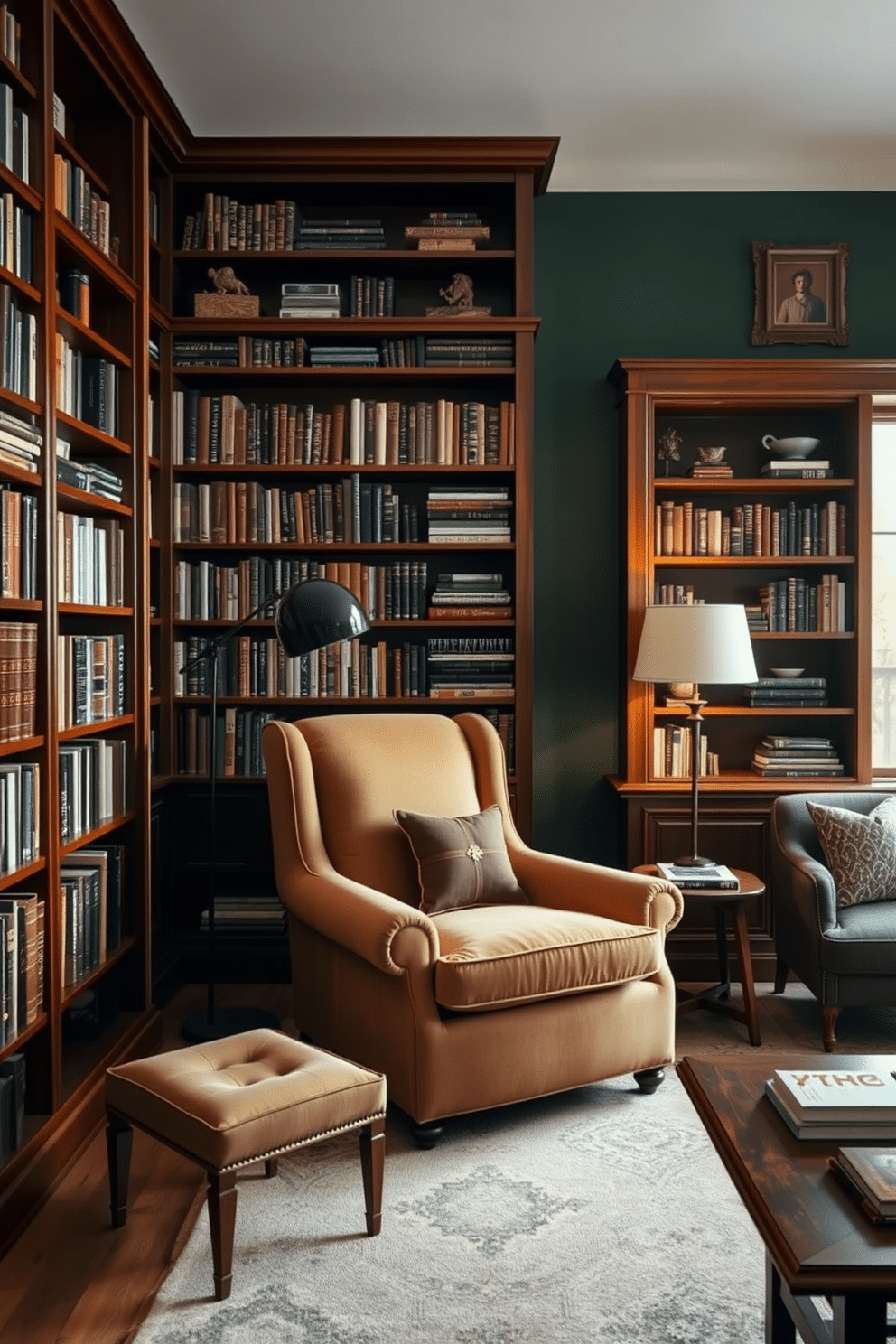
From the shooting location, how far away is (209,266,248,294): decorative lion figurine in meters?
4.13

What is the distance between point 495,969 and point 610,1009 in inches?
16.7

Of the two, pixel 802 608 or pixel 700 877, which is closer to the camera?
pixel 700 877

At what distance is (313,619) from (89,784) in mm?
778

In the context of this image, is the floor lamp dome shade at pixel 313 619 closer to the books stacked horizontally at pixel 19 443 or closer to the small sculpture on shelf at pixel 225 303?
the books stacked horizontally at pixel 19 443

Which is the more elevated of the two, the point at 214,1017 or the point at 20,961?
the point at 20,961

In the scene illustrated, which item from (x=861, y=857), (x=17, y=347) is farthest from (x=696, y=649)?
(x=17, y=347)

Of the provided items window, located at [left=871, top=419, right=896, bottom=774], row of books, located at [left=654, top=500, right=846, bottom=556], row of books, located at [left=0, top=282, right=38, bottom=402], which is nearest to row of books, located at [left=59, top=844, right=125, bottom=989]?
row of books, located at [left=0, top=282, right=38, bottom=402]

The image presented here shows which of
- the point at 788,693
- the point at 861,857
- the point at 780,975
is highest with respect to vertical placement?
the point at 788,693

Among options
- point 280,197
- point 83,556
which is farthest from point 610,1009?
point 280,197

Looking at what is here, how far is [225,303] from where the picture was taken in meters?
4.14

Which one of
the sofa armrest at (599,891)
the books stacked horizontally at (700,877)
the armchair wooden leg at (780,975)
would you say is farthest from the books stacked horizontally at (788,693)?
the sofa armrest at (599,891)

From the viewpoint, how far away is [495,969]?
277 cm

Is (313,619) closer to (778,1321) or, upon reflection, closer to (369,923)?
(369,923)

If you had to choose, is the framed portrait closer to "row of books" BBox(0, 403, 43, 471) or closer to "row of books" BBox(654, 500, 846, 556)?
"row of books" BBox(654, 500, 846, 556)
